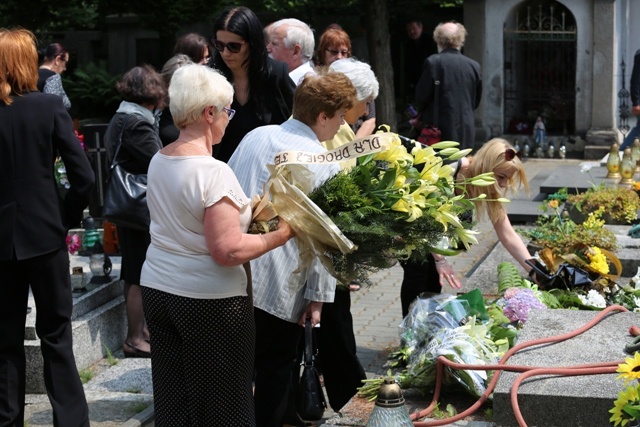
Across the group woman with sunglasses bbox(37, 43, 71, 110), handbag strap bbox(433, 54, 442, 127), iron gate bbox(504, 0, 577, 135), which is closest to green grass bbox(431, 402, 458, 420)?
handbag strap bbox(433, 54, 442, 127)

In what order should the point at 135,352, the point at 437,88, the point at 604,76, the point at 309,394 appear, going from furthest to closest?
the point at 604,76, the point at 437,88, the point at 135,352, the point at 309,394

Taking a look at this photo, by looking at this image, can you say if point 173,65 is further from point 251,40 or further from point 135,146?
point 251,40

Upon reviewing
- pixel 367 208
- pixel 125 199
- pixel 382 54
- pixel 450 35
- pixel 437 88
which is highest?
pixel 450 35

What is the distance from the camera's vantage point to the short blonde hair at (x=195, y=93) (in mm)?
4145

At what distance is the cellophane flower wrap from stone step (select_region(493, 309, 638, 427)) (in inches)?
25.5

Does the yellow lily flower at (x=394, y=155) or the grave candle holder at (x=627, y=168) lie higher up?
the yellow lily flower at (x=394, y=155)

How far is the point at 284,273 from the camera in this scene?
4984mm

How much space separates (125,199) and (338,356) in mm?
1704

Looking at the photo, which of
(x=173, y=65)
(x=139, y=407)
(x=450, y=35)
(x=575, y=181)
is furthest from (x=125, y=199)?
(x=575, y=181)

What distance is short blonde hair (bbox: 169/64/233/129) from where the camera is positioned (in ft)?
13.6

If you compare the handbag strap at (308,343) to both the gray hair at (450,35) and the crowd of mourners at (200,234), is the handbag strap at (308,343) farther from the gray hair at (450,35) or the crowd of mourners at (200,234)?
the gray hair at (450,35)

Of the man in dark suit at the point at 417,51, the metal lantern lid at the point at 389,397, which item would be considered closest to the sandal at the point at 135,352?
the metal lantern lid at the point at 389,397

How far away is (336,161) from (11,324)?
1.78 meters

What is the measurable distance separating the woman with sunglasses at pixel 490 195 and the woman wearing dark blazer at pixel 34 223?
177 cm
